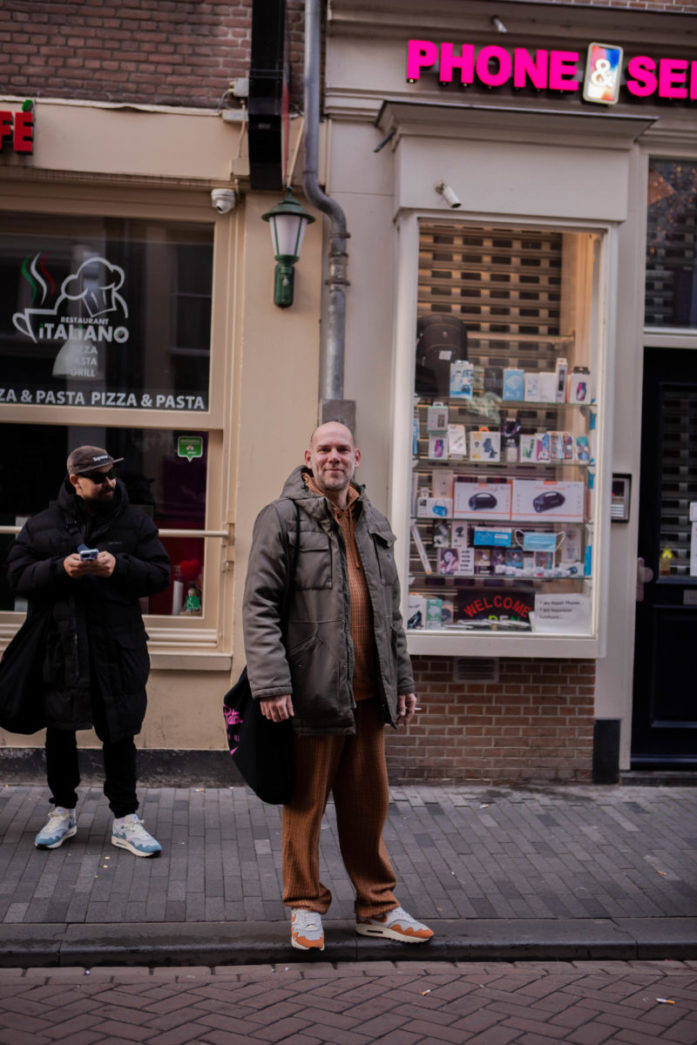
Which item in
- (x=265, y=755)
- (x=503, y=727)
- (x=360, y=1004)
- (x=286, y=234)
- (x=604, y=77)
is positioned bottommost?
(x=360, y=1004)

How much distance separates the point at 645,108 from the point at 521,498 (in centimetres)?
266

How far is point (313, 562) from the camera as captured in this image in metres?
4.56

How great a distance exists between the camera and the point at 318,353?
7070 mm

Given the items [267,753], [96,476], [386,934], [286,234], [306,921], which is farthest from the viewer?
[286,234]

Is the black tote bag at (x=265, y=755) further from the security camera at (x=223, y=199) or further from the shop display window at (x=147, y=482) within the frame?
the security camera at (x=223, y=199)

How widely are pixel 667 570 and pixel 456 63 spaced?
357 cm

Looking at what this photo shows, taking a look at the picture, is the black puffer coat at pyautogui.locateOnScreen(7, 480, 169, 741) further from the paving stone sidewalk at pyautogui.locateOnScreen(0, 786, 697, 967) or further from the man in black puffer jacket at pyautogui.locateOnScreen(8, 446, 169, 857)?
the paving stone sidewalk at pyautogui.locateOnScreen(0, 786, 697, 967)

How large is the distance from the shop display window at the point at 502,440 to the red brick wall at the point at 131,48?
1.64 meters

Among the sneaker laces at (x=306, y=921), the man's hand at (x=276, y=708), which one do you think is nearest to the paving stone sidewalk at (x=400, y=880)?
the sneaker laces at (x=306, y=921)

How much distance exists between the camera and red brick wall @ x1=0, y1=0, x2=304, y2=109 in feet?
22.8

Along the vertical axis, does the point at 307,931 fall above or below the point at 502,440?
below

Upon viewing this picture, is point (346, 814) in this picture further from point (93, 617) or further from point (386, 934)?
point (93, 617)

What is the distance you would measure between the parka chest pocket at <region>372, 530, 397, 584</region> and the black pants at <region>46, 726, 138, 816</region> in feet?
5.84

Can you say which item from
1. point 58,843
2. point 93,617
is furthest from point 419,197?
point 58,843
